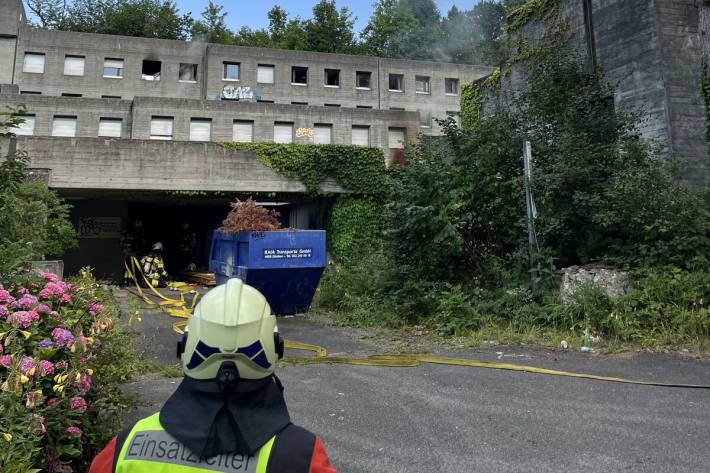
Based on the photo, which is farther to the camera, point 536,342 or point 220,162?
point 220,162

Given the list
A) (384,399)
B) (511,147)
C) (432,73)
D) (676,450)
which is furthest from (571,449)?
(432,73)

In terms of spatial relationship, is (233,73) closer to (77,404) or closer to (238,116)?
(238,116)

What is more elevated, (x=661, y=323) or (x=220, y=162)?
(x=220, y=162)

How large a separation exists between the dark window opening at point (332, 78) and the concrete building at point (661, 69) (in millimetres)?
29018

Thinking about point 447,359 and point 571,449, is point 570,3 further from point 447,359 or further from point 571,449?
point 571,449

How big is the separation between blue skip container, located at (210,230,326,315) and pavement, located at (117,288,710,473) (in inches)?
143

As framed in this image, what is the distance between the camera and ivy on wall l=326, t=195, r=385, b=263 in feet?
65.2

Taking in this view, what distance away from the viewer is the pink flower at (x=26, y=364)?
2.71 m

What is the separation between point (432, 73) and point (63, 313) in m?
43.0

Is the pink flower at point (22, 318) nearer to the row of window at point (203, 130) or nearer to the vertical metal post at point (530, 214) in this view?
the vertical metal post at point (530, 214)

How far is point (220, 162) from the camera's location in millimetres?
19891

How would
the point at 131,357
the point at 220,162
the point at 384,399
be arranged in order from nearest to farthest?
the point at 384,399 < the point at 131,357 < the point at 220,162

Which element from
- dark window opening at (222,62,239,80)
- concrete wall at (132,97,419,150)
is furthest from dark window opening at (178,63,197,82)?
concrete wall at (132,97,419,150)

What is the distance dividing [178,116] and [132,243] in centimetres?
955
